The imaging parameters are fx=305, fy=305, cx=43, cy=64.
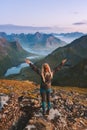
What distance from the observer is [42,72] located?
21.3 meters

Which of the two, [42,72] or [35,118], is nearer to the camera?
[42,72]

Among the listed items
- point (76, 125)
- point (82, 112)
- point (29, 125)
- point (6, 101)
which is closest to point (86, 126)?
point (76, 125)

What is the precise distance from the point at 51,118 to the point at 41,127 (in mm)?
1714

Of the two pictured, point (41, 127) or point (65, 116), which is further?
point (65, 116)

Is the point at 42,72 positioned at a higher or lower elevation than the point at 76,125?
higher

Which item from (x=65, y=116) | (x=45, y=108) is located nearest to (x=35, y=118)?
(x=45, y=108)

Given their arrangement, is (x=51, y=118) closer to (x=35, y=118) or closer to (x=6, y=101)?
(x=35, y=118)

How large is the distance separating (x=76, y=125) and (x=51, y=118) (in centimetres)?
195

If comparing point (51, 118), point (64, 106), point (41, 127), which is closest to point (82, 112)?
point (64, 106)

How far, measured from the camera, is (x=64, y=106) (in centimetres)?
2617

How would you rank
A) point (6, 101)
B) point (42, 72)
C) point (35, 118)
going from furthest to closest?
point (6, 101) < point (35, 118) < point (42, 72)

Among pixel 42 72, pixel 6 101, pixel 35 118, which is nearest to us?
pixel 42 72

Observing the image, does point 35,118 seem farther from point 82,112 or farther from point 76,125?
point 82,112

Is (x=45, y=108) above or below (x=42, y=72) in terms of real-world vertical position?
below
